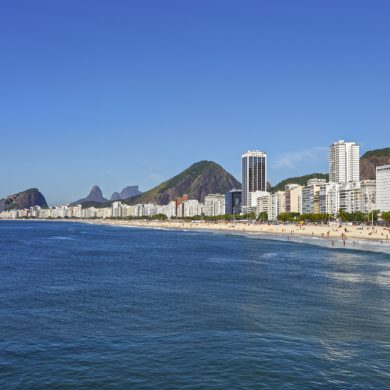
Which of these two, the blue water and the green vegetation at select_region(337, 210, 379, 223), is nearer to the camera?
the blue water

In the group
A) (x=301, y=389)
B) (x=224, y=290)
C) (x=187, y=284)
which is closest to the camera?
(x=301, y=389)

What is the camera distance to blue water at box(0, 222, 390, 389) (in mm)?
16125

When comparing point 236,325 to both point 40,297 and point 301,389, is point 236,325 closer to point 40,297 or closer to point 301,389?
point 301,389

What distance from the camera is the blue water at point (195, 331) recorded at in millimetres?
16125

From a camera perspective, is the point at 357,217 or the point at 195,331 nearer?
the point at 195,331

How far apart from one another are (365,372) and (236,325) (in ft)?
24.1

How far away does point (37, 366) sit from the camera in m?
17.0

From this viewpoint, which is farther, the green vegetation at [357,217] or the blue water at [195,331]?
the green vegetation at [357,217]

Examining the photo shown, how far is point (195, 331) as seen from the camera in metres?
21.4

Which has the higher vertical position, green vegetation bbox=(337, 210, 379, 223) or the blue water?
green vegetation bbox=(337, 210, 379, 223)

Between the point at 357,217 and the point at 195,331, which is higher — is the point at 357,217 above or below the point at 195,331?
above

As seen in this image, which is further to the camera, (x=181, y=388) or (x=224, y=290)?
(x=224, y=290)

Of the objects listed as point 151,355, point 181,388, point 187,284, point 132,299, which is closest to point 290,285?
point 187,284

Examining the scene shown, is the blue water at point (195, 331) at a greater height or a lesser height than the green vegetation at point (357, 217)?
lesser
